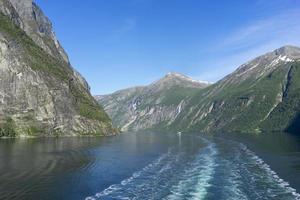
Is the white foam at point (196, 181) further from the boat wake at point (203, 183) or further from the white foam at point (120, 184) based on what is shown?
the white foam at point (120, 184)

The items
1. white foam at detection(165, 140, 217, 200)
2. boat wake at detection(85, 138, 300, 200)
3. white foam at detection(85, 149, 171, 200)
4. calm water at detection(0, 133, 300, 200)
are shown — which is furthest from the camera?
calm water at detection(0, 133, 300, 200)

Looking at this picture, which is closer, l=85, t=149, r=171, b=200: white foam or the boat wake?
the boat wake

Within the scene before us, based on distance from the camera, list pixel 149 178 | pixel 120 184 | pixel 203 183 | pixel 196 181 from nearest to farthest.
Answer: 1. pixel 203 183
2. pixel 120 184
3. pixel 196 181
4. pixel 149 178

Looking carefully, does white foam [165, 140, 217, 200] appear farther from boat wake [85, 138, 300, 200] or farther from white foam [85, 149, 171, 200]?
white foam [85, 149, 171, 200]

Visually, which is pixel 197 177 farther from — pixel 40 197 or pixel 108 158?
pixel 108 158

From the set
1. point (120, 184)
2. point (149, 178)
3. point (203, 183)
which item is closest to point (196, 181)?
point (203, 183)

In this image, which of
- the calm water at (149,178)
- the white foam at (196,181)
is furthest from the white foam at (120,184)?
the white foam at (196,181)

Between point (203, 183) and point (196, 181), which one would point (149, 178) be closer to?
point (196, 181)

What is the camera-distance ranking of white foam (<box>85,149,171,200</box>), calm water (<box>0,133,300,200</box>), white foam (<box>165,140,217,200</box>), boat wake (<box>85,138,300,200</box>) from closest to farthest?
boat wake (<box>85,138,300,200</box>)
white foam (<box>165,140,217,200</box>)
white foam (<box>85,149,171,200</box>)
calm water (<box>0,133,300,200</box>)

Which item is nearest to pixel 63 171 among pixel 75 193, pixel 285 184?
pixel 75 193

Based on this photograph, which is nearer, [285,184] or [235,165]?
[285,184]

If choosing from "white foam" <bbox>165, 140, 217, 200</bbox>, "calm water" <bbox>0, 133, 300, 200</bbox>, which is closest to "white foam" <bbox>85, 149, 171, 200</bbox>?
"calm water" <bbox>0, 133, 300, 200</bbox>
